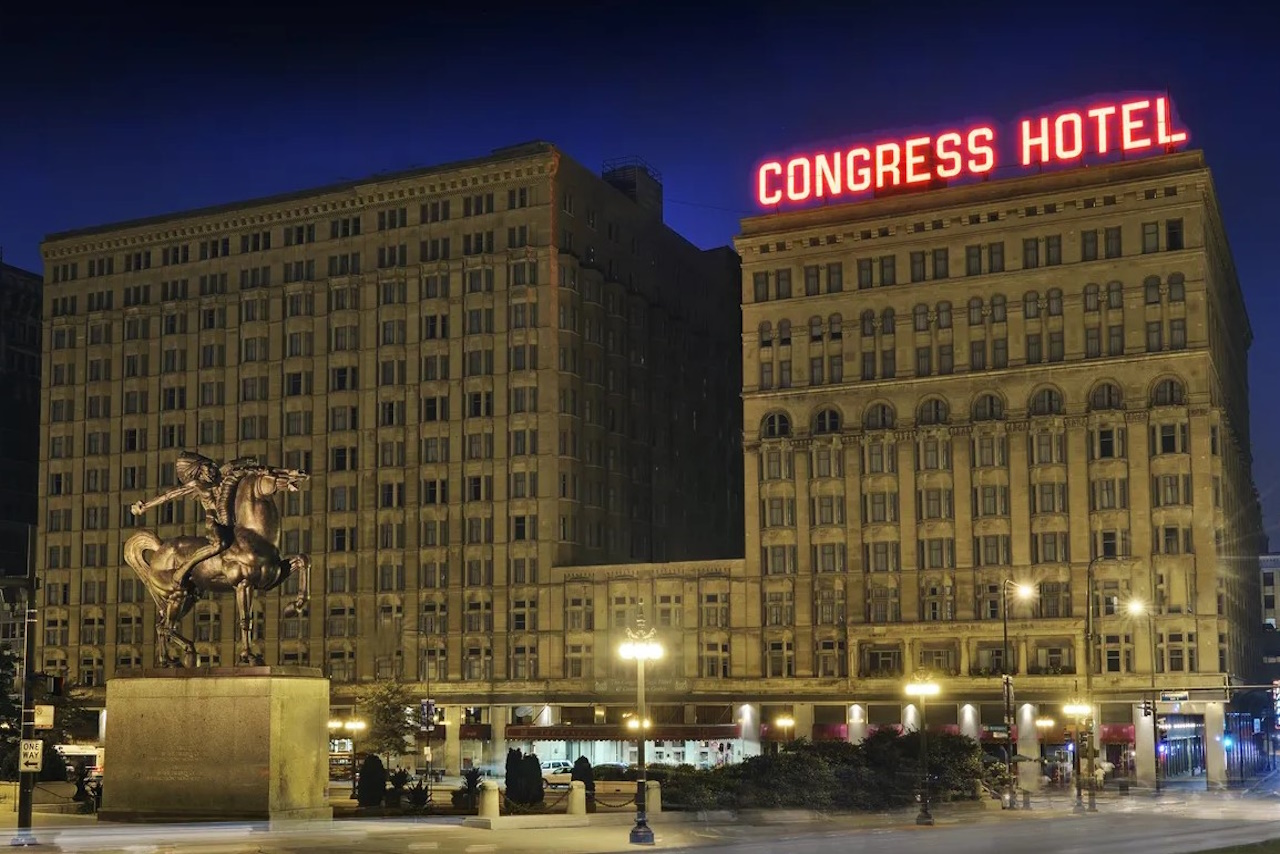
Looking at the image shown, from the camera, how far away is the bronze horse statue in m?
52.1

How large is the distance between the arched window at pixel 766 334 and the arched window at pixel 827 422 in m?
7.06

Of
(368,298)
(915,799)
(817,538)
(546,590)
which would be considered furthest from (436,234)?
(915,799)

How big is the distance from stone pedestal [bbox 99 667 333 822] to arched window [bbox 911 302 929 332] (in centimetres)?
8354

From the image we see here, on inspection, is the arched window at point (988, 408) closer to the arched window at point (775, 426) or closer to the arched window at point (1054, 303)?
the arched window at point (1054, 303)

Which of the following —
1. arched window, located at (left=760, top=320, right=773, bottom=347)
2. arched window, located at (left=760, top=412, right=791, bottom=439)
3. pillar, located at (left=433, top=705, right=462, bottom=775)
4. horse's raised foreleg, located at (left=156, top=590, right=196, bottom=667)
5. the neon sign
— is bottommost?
pillar, located at (left=433, top=705, right=462, bottom=775)

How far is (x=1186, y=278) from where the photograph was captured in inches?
4697

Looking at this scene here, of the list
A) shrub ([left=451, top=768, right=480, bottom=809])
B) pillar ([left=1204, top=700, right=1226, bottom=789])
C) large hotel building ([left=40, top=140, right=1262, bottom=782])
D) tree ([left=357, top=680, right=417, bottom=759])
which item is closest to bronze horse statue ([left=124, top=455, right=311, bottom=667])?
shrub ([left=451, top=768, right=480, bottom=809])

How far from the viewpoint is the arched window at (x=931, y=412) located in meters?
127

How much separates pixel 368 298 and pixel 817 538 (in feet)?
144

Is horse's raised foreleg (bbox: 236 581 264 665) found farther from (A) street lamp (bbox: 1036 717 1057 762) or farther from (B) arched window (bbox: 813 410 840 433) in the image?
(B) arched window (bbox: 813 410 840 433)

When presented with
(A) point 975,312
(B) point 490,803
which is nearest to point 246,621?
(B) point 490,803

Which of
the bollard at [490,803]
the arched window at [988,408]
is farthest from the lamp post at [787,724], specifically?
the bollard at [490,803]

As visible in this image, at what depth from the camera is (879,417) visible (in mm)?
128500

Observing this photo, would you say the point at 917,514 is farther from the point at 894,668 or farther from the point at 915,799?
the point at 915,799
